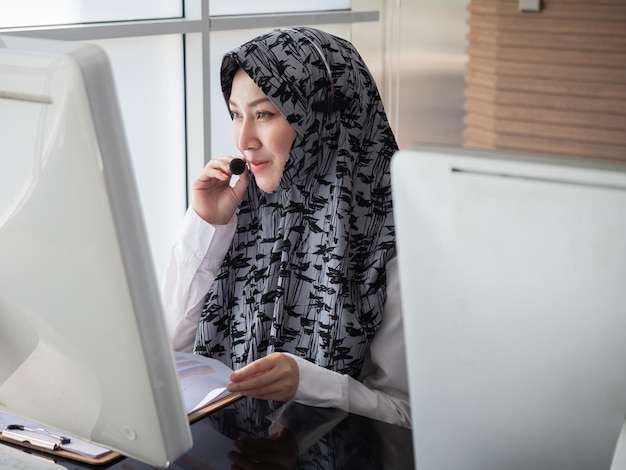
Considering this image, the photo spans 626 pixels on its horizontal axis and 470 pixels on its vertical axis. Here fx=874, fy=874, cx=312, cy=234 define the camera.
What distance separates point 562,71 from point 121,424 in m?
3.00

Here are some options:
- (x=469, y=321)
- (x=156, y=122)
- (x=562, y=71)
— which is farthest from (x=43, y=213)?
(x=562, y=71)

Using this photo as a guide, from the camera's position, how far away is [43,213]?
2.61 feet

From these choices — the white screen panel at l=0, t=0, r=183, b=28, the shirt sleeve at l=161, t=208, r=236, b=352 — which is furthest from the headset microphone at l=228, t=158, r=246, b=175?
the white screen panel at l=0, t=0, r=183, b=28

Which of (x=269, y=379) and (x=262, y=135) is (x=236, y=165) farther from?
(x=269, y=379)

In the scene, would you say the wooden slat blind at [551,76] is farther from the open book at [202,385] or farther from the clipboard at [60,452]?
the clipboard at [60,452]

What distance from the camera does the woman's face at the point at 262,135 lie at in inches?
66.9

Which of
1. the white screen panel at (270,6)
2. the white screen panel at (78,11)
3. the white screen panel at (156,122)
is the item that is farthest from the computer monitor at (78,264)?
the white screen panel at (270,6)

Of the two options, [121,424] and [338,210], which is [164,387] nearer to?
[121,424]

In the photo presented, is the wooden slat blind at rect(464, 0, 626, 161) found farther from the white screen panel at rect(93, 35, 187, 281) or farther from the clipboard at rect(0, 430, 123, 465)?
the clipboard at rect(0, 430, 123, 465)

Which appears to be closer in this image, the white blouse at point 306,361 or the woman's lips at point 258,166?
the white blouse at point 306,361

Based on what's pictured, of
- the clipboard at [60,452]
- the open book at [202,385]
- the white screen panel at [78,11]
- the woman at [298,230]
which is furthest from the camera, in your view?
the white screen panel at [78,11]

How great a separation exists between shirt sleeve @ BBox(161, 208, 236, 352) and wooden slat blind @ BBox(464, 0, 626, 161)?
215cm

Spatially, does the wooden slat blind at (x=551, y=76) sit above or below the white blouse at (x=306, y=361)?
above

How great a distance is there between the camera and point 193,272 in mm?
1762
